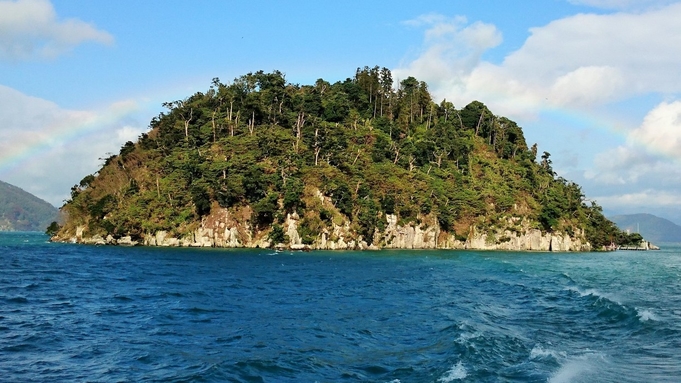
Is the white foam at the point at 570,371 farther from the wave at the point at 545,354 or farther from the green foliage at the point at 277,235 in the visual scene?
the green foliage at the point at 277,235

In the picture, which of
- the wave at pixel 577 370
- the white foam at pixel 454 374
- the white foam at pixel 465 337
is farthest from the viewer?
the white foam at pixel 465 337

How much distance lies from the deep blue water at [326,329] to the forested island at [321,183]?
161 feet

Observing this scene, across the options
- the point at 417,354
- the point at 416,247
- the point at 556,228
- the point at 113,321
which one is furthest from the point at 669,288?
the point at 556,228

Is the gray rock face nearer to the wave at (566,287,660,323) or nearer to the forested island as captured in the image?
the forested island

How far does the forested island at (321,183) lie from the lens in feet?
312

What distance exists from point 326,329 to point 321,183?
74287 millimetres

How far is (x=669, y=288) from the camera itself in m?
43.8

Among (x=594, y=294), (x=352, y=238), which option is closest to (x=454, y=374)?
(x=594, y=294)

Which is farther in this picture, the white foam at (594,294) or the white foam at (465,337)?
the white foam at (594,294)

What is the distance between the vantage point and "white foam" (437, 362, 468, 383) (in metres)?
17.7

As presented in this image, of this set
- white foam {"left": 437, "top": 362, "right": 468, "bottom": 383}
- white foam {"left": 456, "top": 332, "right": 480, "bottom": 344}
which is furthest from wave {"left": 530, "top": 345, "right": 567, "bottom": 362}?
white foam {"left": 437, "top": 362, "right": 468, "bottom": 383}

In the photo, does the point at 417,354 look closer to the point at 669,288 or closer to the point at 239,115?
the point at 669,288

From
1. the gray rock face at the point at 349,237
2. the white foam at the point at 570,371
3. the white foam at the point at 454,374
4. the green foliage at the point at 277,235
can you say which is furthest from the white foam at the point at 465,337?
the green foliage at the point at 277,235

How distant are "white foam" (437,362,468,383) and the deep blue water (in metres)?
0.07
